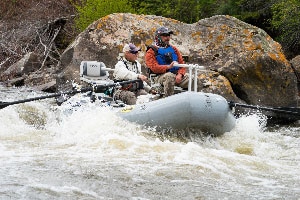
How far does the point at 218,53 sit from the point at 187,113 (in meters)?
4.75

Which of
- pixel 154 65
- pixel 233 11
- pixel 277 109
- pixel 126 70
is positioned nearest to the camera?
pixel 277 109

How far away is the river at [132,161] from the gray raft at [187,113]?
0.54 ft

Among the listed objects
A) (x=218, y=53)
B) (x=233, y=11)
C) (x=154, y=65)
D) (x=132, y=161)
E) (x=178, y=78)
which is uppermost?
(x=233, y=11)

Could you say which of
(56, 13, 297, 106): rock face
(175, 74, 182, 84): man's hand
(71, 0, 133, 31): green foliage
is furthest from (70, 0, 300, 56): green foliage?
(175, 74, 182, 84): man's hand

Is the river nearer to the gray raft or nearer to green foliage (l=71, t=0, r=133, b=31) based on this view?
the gray raft

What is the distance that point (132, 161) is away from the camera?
226 inches

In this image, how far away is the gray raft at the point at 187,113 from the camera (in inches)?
275

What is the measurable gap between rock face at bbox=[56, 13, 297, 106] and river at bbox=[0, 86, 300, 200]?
2.24 m

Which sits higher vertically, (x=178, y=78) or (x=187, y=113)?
(x=178, y=78)

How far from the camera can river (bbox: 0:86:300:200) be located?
4.72 metres

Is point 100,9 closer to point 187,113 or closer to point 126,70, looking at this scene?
point 126,70

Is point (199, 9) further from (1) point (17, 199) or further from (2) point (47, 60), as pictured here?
(1) point (17, 199)

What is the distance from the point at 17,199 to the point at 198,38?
8268mm

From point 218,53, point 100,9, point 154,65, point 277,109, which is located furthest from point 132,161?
point 100,9
